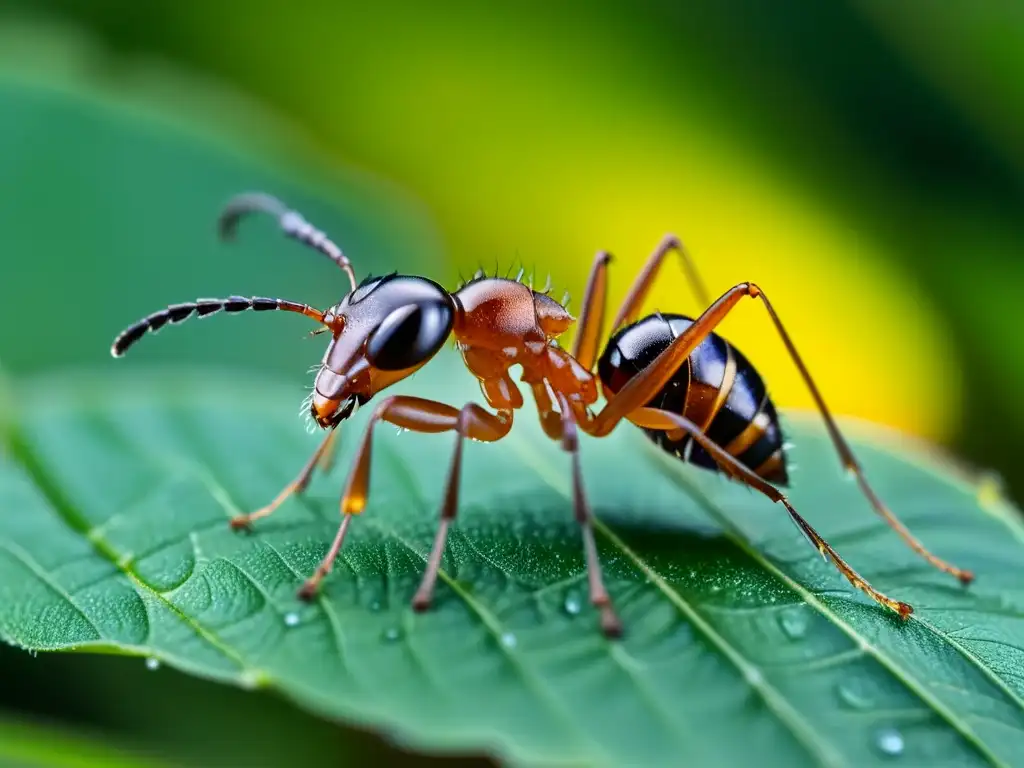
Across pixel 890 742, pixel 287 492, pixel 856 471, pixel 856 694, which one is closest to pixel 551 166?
pixel 856 471

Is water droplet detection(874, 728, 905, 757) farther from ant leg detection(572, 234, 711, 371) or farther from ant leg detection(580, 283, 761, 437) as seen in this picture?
ant leg detection(572, 234, 711, 371)

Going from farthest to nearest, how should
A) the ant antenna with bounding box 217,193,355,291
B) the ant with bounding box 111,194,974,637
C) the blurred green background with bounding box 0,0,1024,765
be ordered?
the blurred green background with bounding box 0,0,1024,765, the ant antenna with bounding box 217,193,355,291, the ant with bounding box 111,194,974,637

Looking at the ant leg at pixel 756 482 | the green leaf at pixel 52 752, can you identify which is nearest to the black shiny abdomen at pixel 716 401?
the ant leg at pixel 756 482

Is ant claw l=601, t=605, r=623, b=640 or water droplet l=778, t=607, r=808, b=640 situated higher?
water droplet l=778, t=607, r=808, b=640

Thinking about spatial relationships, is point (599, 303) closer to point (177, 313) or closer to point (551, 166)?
point (177, 313)

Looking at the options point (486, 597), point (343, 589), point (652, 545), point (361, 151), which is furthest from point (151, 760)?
point (361, 151)

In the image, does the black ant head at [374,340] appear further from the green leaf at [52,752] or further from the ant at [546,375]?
the green leaf at [52,752]

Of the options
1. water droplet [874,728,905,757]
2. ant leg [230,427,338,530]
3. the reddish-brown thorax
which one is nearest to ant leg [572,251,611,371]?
the reddish-brown thorax
